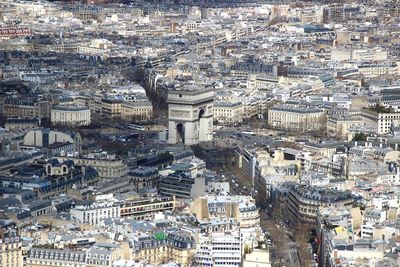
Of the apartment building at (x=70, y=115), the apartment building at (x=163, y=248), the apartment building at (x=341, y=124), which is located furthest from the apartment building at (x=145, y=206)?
the apartment building at (x=70, y=115)

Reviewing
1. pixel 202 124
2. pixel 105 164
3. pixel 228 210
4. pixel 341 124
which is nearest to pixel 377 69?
pixel 341 124

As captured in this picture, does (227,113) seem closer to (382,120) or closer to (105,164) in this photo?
(382,120)

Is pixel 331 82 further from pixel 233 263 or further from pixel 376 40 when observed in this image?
pixel 233 263

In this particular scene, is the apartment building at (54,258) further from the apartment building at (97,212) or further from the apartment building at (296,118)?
the apartment building at (296,118)

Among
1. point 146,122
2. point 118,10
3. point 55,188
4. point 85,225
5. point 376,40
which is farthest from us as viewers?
point 118,10

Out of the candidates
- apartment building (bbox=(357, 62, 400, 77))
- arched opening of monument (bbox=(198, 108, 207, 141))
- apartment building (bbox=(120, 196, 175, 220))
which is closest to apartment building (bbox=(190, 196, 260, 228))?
apartment building (bbox=(120, 196, 175, 220))

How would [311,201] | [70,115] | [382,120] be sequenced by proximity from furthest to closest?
1. [70,115]
2. [382,120]
3. [311,201]

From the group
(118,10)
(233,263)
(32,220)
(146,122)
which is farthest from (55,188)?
(118,10)

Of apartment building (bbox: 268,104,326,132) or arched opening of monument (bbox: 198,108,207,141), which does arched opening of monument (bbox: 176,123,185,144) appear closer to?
arched opening of monument (bbox: 198,108,207,141)
